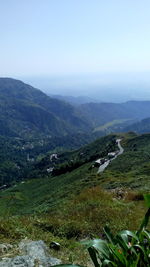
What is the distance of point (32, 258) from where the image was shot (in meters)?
7.20

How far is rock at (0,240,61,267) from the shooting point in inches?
268

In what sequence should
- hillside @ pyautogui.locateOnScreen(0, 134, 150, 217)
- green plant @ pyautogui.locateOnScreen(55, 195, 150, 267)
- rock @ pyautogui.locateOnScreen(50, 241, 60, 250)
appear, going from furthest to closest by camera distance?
hillside @ pyautogui.locateOnScreen(0, 134, 150, 217) → rock @ pyautogui.locateOnScreen(50, 241, 60, 250) → green plant @ pyautogui.locateOnScreen(55, 195, 150, 267)

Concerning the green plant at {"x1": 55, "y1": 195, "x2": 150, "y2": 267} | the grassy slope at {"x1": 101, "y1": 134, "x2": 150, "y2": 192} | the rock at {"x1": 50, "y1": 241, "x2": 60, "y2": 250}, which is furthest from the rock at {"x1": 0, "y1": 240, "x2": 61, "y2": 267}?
the grassy slope at {"x1": 101, "y1": 134, "x2": 150, "y2": 192}

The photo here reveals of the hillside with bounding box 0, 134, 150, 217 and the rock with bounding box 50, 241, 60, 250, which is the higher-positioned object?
the rock with bounding box 50, 241, 60, 250

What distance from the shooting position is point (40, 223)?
36.3ft

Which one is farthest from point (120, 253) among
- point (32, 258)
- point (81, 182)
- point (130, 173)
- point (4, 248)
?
point (130, 173)

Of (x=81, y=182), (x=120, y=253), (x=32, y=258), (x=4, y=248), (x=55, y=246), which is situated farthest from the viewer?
(x=81, y=182)

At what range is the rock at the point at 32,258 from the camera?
680 centimetres

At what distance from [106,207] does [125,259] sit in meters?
9.47

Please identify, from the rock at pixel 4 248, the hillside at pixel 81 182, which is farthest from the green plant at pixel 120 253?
the hillside at pixel 81 182

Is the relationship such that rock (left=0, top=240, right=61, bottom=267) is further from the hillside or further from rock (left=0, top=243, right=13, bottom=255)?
the hillside

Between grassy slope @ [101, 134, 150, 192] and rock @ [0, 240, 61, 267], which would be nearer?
rock @ [0, 240, 61, 267]

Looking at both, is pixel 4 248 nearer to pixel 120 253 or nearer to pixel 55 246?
pixel 55 246

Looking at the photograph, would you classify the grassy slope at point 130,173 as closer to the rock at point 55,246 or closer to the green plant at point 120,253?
the rock at point 55,246
